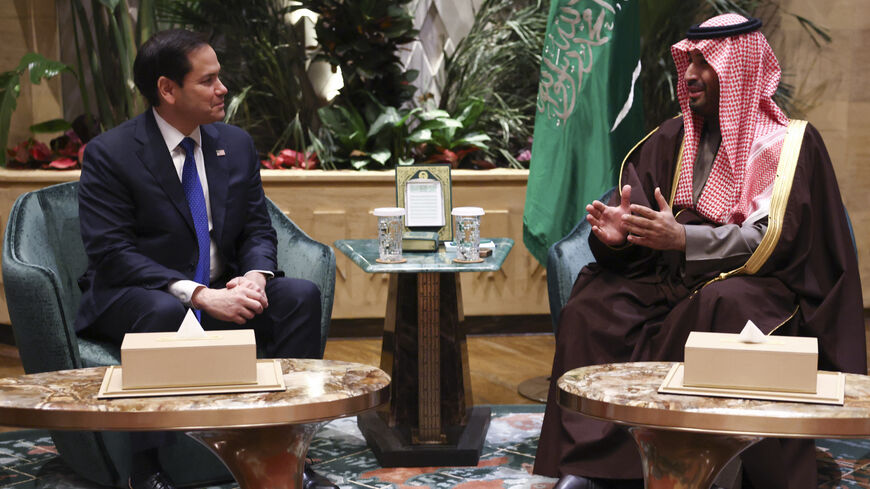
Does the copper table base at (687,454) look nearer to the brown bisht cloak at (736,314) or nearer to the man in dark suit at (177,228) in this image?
the brown bisht cloak at (736,314)

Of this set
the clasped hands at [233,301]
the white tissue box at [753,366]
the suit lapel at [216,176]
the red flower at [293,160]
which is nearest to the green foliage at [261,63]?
the red flower at [293,160]

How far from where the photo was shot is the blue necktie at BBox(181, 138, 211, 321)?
319 cm

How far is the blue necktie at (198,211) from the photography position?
10.5 ft

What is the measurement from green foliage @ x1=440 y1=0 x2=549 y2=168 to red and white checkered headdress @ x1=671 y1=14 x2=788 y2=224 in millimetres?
2441

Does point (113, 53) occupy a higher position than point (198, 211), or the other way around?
point (113, 53)

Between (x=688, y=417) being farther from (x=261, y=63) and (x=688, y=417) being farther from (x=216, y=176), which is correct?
(x=261, y=63)

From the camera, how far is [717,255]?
300 cm

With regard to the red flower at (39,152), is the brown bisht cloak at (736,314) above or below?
below

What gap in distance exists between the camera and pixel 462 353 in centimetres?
348

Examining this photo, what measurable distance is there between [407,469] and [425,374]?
0.30 meters

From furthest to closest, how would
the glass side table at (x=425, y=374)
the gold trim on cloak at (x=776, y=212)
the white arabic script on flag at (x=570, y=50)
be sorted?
the white arabic script on flag at (x=570, y=50) → the glass side table at (x=425, y=374) → the gold trim on cloak at (x=776, y=212)

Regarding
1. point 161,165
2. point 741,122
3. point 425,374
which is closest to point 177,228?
point 161,165

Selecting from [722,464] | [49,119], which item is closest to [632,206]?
[722,464]

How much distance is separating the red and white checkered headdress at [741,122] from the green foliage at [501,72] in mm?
2441
